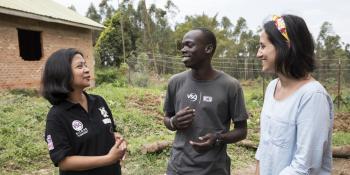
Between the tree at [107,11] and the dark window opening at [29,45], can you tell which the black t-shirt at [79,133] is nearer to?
the dark window opening at [29,45]

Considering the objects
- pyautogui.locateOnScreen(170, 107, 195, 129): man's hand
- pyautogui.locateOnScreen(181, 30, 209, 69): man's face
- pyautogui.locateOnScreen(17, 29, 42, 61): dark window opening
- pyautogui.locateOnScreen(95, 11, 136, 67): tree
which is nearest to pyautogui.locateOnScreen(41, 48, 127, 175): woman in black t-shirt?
pyautogui.locateOnScreen(170, 107, 195, 129): man's hand

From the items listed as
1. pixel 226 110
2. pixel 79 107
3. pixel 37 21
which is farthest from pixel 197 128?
pixel 37 21

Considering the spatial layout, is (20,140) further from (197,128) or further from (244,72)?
(244,72)

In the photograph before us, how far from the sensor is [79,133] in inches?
84.5

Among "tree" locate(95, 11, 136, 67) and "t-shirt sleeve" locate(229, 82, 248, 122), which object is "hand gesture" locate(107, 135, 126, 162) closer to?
"t-shirt sleeve" locate(229, 82, 248, 122)

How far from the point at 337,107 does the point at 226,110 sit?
953 cm

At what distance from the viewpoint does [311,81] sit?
174 cm

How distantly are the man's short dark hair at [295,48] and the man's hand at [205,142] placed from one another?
73 cm

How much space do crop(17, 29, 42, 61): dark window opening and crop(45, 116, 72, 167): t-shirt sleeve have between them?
12.0m

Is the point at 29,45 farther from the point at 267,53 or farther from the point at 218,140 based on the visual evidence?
the point at 267,53

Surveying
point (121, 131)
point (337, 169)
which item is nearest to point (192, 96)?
point (337, 169)

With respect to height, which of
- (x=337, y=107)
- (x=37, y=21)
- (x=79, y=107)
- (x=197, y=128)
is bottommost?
(x=337, y=107)

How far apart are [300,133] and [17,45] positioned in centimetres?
1127

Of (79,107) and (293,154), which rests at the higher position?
(79,107)
